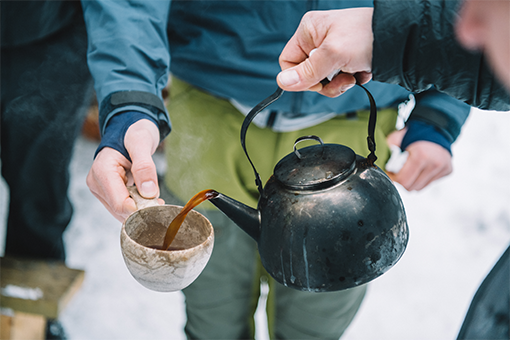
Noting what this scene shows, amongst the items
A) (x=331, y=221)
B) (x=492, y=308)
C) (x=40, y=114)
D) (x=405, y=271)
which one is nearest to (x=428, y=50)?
(x=331, y=221)

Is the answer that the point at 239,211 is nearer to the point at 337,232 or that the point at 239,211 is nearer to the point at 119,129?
the point at 337,232

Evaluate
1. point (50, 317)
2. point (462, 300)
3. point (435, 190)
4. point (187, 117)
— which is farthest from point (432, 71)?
point (435, 190)

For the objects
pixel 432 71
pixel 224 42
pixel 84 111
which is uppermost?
pixel 432 71

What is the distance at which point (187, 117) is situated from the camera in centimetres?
98

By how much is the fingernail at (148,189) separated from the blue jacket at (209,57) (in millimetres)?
164

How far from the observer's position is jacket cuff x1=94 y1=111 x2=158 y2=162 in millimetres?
710

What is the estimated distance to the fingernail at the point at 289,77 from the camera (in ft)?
1.79

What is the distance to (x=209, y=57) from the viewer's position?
2.84 ft

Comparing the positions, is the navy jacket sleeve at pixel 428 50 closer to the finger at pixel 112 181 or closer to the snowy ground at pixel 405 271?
the finger at pixel 112 181

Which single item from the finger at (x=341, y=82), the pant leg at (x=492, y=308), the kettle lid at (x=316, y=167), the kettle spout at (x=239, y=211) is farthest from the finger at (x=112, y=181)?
the pant leg at (x=492, y=308)

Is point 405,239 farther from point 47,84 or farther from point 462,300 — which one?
point 462,300

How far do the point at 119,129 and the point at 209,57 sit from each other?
0.86 ft

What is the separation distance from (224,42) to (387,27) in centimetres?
43

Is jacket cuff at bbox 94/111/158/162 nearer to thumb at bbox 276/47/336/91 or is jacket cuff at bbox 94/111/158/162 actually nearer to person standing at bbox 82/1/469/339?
person standing at bbox 82/1/469/339
